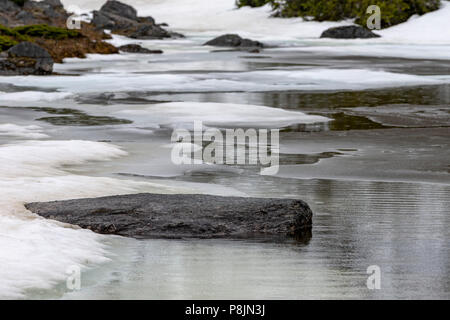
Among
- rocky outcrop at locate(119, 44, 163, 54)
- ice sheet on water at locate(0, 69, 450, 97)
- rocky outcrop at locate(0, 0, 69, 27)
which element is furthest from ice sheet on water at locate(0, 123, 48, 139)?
rocky outcrop at locate(0, 0, 69, 27)

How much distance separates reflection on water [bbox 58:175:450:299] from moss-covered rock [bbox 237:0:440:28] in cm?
4913

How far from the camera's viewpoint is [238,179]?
9.66 metres

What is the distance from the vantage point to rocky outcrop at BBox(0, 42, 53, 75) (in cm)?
2433

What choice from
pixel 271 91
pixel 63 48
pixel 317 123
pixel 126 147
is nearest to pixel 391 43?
pixel 63 48

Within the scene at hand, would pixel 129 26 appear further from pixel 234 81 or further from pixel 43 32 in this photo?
pixel 234 81

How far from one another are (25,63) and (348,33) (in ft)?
96.7

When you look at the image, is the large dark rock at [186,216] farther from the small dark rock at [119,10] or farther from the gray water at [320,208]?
the small dark rock at [119,10]

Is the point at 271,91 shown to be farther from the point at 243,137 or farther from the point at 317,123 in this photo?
the point at 243,137

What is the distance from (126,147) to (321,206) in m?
4.18

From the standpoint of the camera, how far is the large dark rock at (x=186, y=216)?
23.6 feet

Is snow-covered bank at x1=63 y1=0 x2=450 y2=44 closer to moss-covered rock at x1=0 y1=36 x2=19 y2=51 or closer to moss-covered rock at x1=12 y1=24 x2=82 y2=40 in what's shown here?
moss-covered rock at x1=12 y1=24 x2=82 y2=40

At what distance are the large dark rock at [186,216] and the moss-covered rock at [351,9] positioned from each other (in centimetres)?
4951

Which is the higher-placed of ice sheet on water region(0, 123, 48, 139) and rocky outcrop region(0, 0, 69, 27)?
rocky outcrop region(0, 0, 69, 27)

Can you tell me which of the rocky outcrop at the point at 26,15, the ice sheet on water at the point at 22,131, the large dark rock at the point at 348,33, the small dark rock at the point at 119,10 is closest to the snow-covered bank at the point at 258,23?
the large dark rock at the point at 348,33
